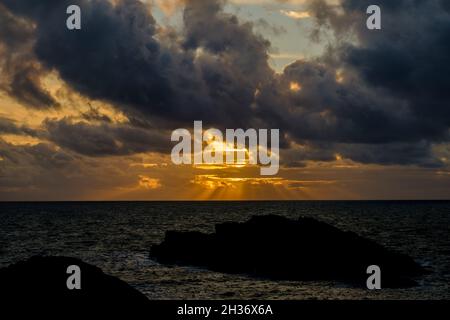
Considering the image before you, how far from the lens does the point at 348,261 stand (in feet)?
161

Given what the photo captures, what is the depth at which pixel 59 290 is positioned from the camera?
24.4 meters

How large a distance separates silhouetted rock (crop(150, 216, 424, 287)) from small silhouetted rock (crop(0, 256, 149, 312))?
24.5 m

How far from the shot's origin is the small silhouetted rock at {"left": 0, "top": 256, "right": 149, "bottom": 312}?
24.0m

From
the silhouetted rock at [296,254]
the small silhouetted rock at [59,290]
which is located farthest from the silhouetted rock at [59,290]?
the silhouetted rock at [296,254]

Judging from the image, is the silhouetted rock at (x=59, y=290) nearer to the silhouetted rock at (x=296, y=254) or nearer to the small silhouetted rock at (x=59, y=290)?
the small silhouetted rock at (x=59, y=290)

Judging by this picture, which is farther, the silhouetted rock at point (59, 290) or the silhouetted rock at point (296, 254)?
the silhouetted rock at point (296, 254)

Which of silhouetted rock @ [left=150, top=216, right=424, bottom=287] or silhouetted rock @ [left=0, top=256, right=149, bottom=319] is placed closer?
silhouetted rock @ [left=0, top=256, right=149, bottom=319]

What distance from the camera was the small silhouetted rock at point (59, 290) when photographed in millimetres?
24000

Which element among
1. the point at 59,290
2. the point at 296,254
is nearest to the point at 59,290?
the point at 59,290

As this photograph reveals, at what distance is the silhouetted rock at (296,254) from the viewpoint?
48.0 meters

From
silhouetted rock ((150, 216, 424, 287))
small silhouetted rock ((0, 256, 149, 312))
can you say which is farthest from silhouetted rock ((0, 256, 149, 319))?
silhouetted rock ((150, 216, 424, 287))

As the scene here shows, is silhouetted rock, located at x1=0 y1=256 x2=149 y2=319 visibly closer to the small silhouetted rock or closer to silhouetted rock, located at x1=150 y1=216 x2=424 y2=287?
the small silhouetted rock
